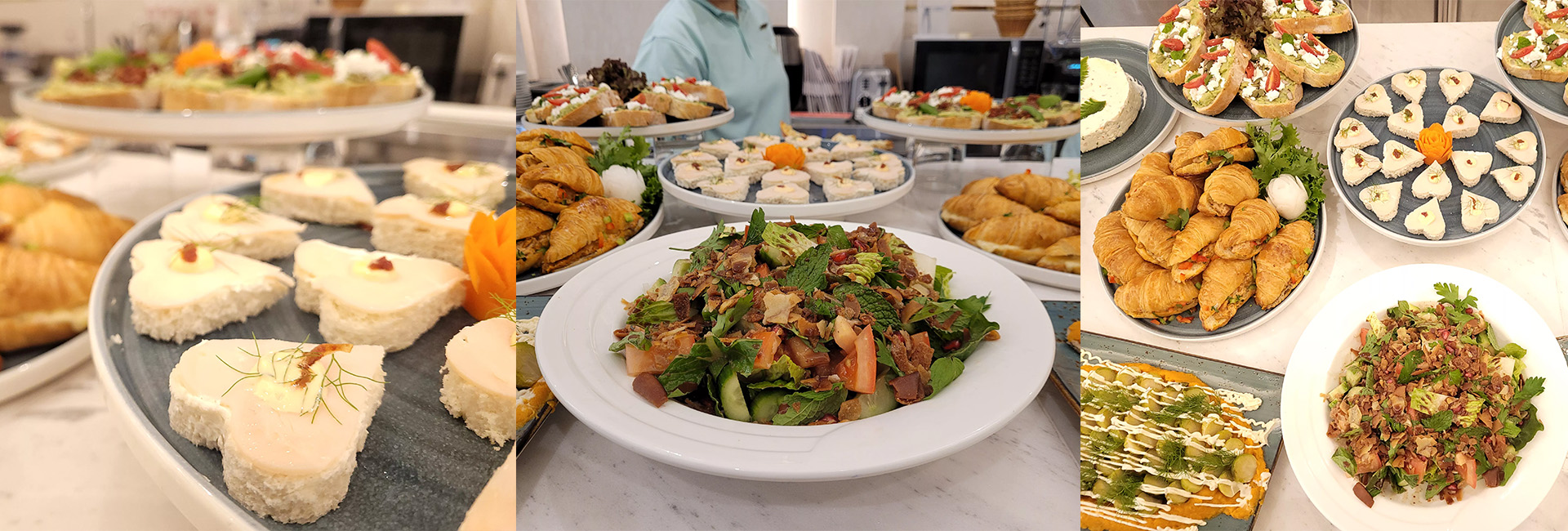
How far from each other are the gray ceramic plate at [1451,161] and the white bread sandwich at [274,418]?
77.0 inches

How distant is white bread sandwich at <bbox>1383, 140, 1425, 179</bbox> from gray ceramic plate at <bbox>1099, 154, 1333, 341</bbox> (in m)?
0.13

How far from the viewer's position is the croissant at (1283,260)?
153 centimetres

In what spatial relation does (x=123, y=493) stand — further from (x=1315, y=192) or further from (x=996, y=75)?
(x=1315, y=192)

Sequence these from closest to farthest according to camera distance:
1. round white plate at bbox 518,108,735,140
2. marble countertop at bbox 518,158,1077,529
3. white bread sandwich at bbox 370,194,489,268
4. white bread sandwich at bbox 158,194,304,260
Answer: white bread sandwich at bbox 158,194,304,260 < white bread sandwich at bbox 370,194,489,268 < marble countertop at bbox 518,158,1077,529 < round white plate at bbox 518,108,735,140

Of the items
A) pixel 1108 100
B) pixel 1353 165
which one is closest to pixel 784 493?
pixel 1108 100

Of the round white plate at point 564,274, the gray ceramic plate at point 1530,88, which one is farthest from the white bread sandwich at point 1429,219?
the round white plate at point 564,274

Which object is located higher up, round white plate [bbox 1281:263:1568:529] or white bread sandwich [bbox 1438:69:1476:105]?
white bread sandwich [bbox 1438:69:1476:105]

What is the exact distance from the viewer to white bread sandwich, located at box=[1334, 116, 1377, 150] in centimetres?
154

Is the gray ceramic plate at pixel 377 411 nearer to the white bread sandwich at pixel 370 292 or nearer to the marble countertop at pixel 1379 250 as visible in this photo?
the white bread sandwich at pixel 370 292

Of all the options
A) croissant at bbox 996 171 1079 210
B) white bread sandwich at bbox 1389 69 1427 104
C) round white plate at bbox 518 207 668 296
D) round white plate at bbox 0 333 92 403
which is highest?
white bread sandwich at bbox 1389 69 1427 104

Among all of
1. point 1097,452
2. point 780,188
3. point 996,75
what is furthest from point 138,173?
point 1097,452

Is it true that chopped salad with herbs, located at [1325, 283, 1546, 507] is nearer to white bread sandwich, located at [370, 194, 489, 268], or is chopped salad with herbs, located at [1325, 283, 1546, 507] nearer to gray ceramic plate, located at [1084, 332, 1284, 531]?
gray ceramic plate, located at [1084, 332, 1284, 531]

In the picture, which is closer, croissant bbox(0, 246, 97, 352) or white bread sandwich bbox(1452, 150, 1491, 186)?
croissant bbox(0, 246, 97, 352)

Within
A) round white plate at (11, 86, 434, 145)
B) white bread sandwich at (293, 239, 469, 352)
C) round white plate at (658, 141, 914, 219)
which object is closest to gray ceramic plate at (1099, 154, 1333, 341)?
round white plate at (658, 141, 914, 219)
